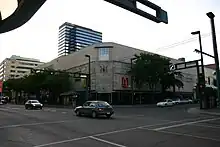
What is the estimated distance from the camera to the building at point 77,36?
110625 millimetres

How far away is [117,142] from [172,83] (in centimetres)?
5493

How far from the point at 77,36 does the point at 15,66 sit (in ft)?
172

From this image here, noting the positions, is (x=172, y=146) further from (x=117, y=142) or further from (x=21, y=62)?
(x=21, y=62)

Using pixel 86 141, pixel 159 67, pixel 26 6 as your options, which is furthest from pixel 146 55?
pixel 26 6

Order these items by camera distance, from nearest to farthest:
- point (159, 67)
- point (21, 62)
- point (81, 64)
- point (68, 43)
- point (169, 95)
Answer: point (159, 67), point (81, 64), point (169, 95), point (68, 43), point (21, 62)

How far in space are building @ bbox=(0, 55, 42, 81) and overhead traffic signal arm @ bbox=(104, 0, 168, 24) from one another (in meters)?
135

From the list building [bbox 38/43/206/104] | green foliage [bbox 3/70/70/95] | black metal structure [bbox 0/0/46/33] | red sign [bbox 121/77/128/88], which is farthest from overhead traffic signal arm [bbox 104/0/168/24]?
green foliage [bbox 3/70/70/95]

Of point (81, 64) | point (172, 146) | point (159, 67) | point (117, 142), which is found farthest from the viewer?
point (81, 64)

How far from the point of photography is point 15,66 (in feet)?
466

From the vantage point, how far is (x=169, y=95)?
65.8 meters

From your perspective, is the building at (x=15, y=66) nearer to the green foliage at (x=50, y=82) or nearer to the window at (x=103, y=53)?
the green foliage at (x=50, y=82)

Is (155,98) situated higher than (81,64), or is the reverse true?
(81,64)

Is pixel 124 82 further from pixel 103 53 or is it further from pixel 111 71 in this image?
pixel 103 53

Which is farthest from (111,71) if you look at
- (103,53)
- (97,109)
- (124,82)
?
(97,109)
